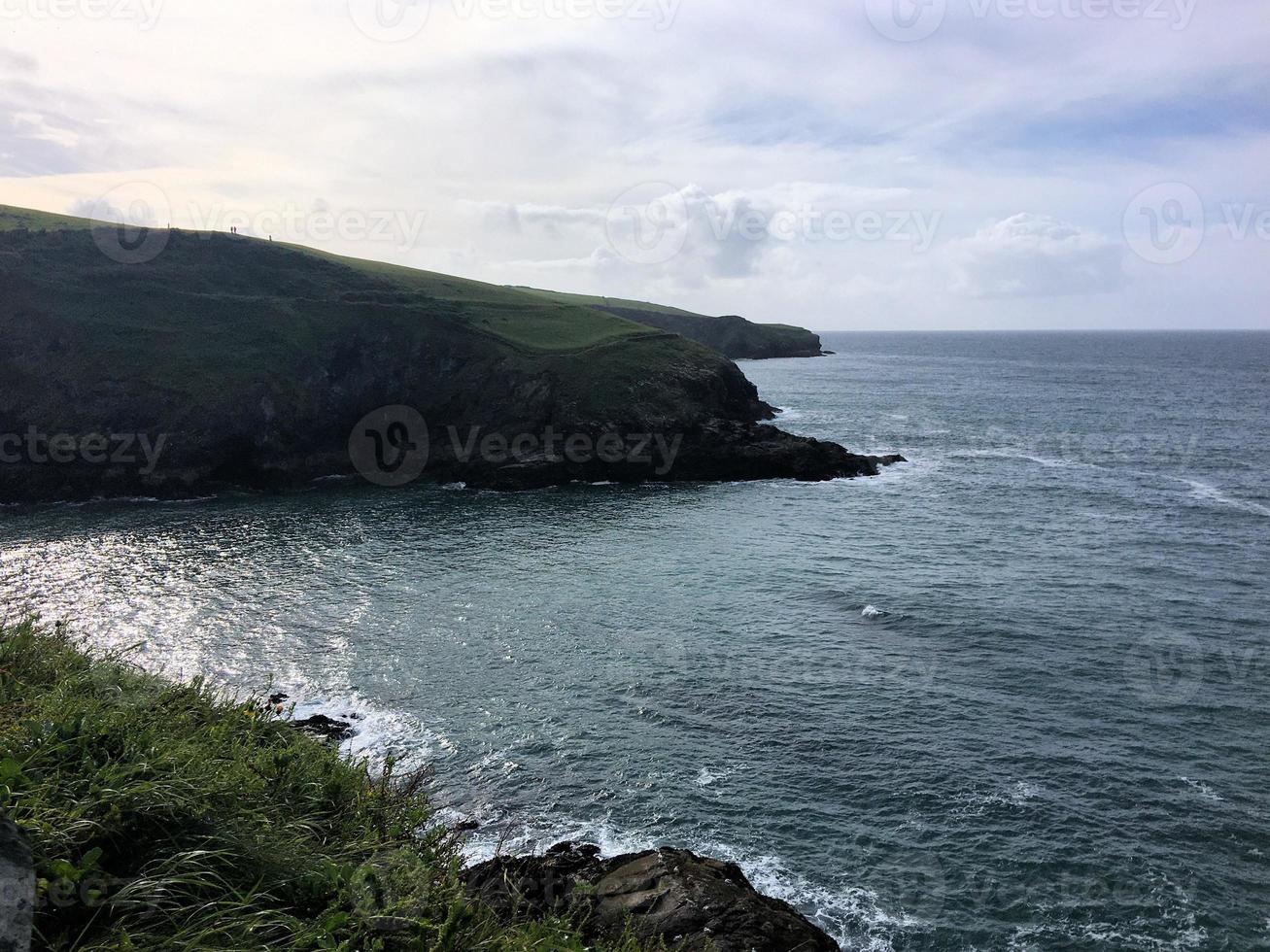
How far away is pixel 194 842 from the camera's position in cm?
902

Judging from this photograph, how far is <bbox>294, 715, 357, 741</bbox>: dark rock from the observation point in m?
28.7

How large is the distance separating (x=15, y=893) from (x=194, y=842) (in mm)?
2814

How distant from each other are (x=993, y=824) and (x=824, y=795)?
5280 mm

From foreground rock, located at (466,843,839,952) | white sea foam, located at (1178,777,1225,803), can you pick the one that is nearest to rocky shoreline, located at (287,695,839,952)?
foreground rock, located at (466,843,839,952)

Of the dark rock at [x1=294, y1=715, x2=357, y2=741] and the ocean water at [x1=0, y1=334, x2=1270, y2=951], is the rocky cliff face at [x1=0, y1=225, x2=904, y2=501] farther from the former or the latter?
the dark rock at [x1=294, y1=715, x2=357, y2=741]

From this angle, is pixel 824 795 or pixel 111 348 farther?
pixel 111 348

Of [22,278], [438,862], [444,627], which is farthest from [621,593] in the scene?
[22,278]

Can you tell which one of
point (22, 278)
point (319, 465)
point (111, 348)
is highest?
point (22, 278)

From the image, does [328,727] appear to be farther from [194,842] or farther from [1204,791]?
[1204,791]

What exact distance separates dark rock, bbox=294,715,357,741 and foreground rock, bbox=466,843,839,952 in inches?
476

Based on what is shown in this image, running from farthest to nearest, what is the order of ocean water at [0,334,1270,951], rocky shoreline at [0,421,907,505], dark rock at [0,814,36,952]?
rocky shoreline at [0,421,907,505] < ocean water at [0,334,1270,951] < dark rock at [0,814,36,952]

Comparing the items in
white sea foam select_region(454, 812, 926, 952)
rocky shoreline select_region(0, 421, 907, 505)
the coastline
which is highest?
the coastline

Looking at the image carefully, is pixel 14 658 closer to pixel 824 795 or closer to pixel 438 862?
pixel 438 862

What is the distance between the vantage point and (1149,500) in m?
64.6
